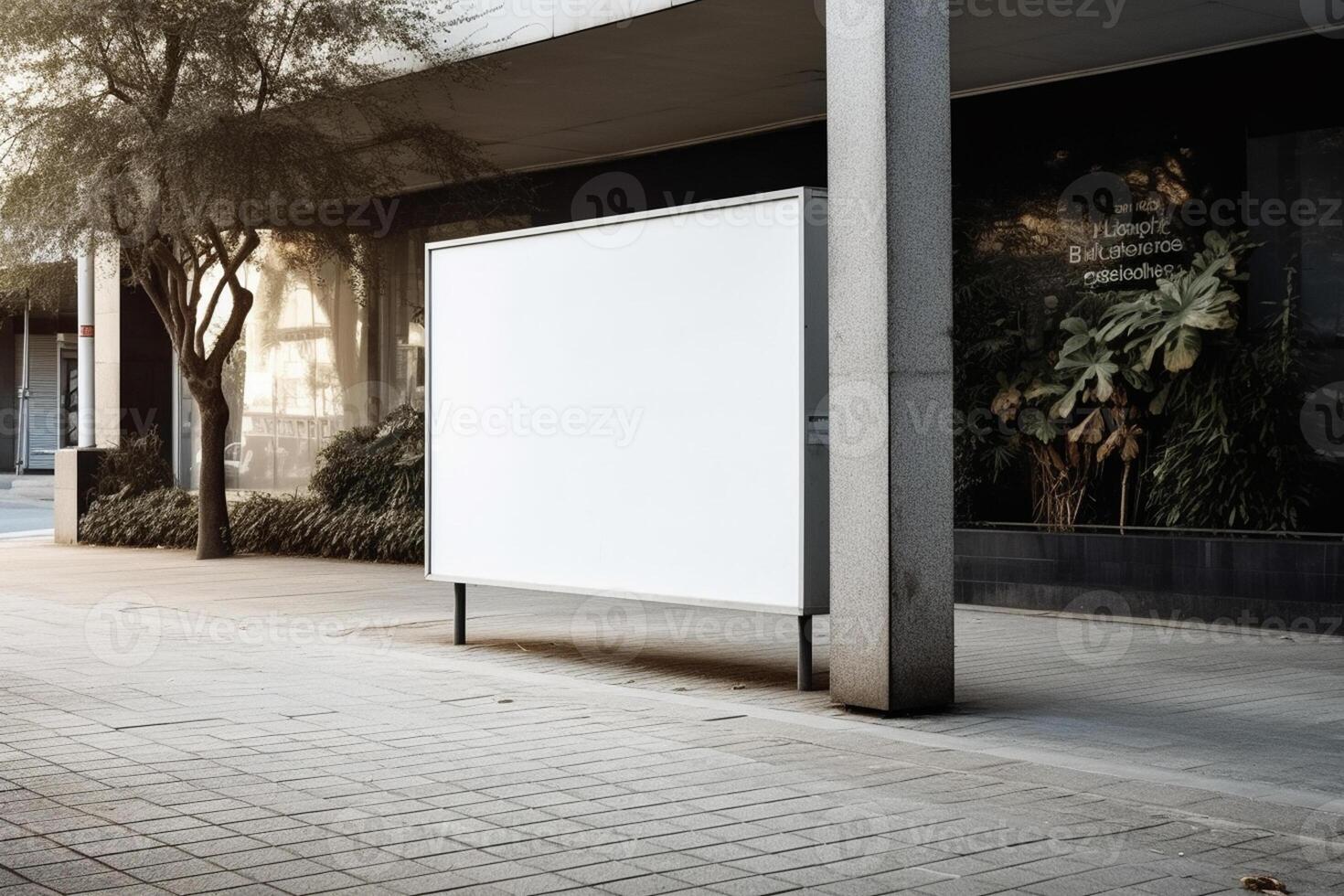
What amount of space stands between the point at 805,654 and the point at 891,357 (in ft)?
6.24

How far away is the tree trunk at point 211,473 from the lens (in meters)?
19.6

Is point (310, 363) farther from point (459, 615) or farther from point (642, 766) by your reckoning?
point (642, 766)

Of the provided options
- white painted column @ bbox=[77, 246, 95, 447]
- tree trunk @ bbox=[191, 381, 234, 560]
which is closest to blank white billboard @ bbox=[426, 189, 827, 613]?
tree trunk @ bbox=[191, 381, 234, 560]

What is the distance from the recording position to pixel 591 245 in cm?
984

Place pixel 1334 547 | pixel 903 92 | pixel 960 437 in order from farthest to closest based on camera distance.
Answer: pixel 960 437 → pixel 1334 547 → pixel 903 92

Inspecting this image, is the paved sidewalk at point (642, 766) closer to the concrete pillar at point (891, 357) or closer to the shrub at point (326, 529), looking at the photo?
the concrete pillar at point (891, 357)

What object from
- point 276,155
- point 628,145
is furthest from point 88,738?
point 628,145

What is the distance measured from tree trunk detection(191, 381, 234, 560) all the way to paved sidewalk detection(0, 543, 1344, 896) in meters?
7.82

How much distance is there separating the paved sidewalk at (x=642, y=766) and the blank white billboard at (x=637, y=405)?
0.73 meters

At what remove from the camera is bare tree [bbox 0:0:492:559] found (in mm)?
16609

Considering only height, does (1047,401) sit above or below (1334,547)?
above

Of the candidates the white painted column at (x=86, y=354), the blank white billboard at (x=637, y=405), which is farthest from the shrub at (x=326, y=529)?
the blank white billboard at (x=637, y=405)

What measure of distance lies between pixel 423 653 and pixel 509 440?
5.14 ft

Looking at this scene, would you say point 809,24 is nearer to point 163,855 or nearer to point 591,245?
point 591,245
